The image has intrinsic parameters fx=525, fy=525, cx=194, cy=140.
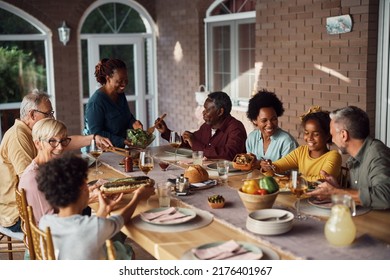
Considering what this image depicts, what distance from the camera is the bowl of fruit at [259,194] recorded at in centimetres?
239

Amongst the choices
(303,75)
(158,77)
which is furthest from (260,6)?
(158,77)

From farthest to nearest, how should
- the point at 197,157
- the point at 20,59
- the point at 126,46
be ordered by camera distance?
the point at 126,46 → the point at 20,59 → the point at 197,157

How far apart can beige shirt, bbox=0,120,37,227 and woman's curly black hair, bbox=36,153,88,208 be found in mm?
1143

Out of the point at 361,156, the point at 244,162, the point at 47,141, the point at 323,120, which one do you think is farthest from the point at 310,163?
the point at 47,141

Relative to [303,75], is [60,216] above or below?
below

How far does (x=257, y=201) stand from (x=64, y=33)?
6112mm

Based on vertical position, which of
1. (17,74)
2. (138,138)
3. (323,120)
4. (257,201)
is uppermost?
(17,74)

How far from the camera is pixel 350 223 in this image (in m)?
2.03

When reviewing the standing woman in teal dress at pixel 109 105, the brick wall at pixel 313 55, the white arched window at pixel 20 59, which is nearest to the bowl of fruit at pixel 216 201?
the standing woman in teal dress at pixel 109 105

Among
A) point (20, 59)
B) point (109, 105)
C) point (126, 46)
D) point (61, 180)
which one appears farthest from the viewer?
point (126, 46)

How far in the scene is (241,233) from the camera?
2.22 meters

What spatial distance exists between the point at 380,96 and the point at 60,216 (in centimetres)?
383

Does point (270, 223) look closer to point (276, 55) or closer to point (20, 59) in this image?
point (276, 55)
